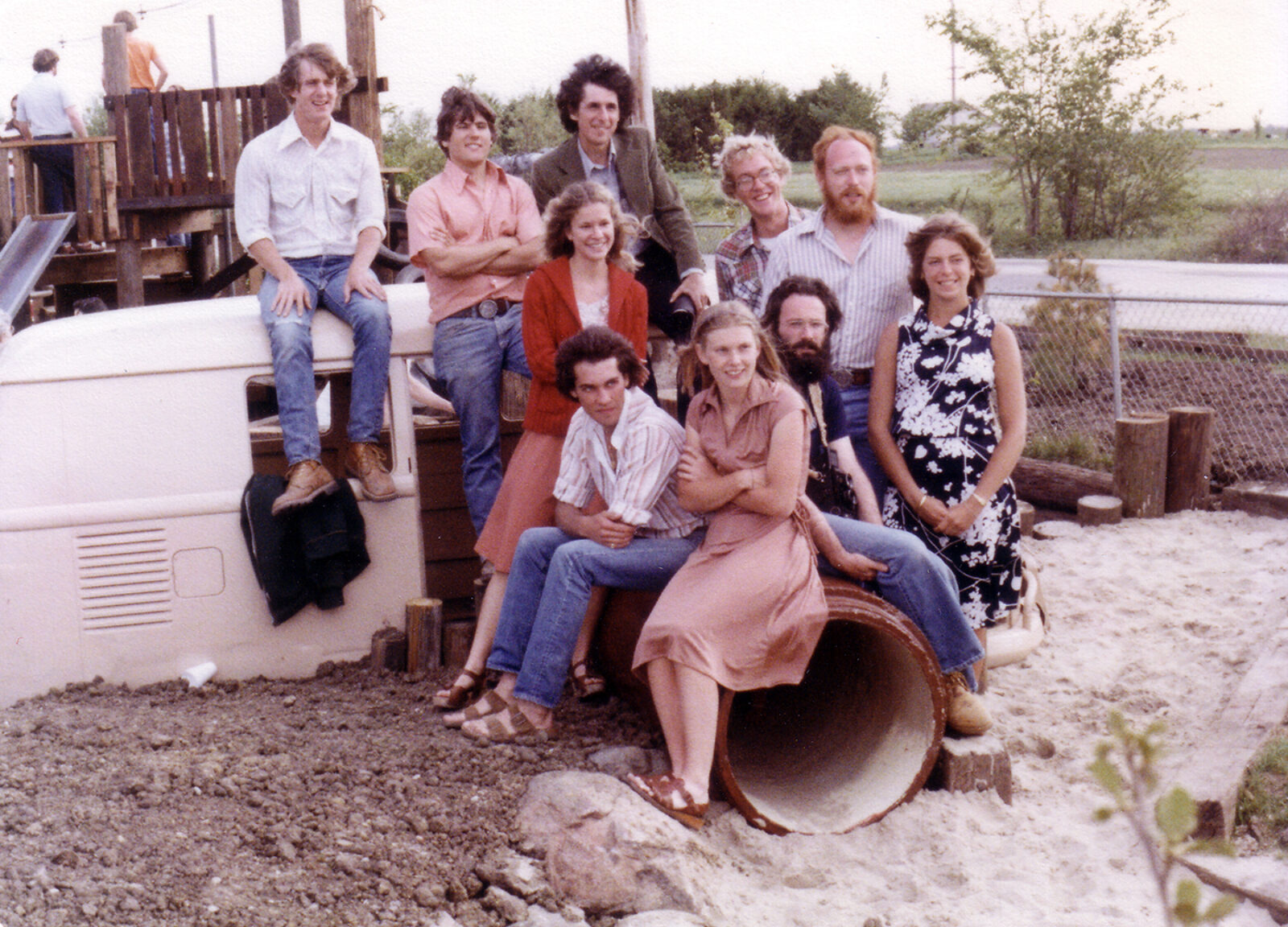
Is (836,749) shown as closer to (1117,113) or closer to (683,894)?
(683,894)

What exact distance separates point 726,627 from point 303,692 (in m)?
2.11

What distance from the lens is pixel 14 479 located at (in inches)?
207

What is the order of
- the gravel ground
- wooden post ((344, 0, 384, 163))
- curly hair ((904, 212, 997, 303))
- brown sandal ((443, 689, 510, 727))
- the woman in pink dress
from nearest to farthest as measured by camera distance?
the gravel ground < the woman in pink dress < brown sandal ((443, 689, 510, 727)) < curly hair ((904, 212, 997, 303)) < wooden post ((344, 0, 384, 163))

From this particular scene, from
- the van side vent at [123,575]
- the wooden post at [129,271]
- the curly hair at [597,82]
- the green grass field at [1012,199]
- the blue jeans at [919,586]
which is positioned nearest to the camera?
the blue jeans at [919,586]

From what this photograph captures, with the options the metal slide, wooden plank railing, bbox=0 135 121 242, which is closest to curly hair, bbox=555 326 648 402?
the metal slide

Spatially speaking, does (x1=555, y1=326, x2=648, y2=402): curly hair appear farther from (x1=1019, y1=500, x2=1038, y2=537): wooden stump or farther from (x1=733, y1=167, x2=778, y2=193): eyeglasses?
(x1=1019, y1=500, x2=1038, y2=537): wooden stump

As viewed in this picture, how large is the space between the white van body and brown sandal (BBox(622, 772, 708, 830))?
2.09 m

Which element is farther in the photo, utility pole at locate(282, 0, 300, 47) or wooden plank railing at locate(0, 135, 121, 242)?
Answer: utility pole at locate(282, 0, 300, 47)

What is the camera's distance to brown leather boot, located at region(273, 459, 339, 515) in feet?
17.3

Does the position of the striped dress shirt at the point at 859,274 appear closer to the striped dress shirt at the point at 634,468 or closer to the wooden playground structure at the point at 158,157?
the striped dress shirt at the point at 634,468

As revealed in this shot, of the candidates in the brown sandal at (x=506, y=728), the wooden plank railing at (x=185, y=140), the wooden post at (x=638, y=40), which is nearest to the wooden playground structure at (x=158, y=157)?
the wooden plank railing at (x=185, y=140)

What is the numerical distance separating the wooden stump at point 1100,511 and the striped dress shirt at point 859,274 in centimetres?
366

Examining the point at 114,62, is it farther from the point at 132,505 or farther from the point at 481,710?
the point at 481,710

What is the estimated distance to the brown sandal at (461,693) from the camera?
16.2 ft
